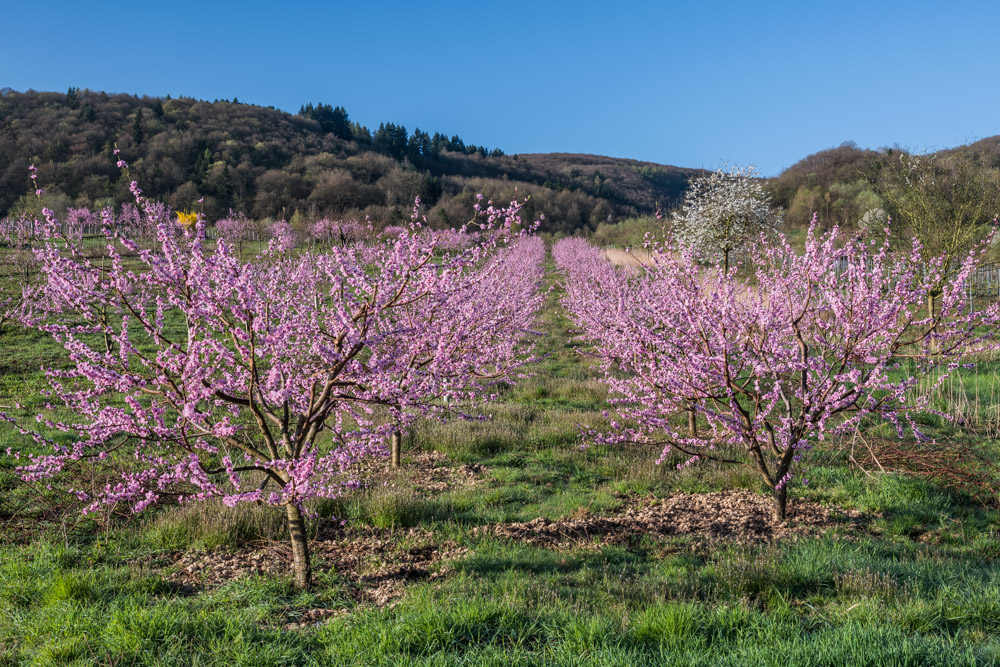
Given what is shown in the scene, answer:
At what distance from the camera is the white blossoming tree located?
21203mm

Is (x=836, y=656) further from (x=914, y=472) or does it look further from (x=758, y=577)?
(x=914, y=472)

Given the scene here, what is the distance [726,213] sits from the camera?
21.5m

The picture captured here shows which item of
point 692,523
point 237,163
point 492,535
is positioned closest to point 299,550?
point 492,535

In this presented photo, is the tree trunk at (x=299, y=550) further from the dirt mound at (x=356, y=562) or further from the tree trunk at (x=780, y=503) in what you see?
the tree trunk at (x=780, y=503)

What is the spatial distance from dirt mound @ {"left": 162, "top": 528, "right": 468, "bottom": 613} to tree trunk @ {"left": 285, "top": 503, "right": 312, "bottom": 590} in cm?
33

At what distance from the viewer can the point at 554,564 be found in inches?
204

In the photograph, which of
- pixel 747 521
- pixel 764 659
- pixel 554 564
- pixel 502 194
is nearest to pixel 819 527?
pixel 747 521

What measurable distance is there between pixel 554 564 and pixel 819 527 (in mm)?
3040

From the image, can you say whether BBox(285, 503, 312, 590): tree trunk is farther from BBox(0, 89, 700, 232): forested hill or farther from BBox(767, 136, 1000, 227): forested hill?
BBox(0, 89, 700, 232): forested hill

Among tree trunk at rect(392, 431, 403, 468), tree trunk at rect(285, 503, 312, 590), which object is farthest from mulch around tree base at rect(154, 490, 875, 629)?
tree trunk at rect(392, 431, 403, 468)

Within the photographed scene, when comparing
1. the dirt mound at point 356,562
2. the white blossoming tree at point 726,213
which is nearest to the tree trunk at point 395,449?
the dirt mound at point 356,562

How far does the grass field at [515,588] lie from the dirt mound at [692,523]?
20 centimetres

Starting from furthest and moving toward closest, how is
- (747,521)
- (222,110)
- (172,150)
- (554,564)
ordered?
(222,110) → (172,150) → (747,521) → (554,564)

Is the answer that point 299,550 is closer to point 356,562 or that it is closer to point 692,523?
point 356,562
